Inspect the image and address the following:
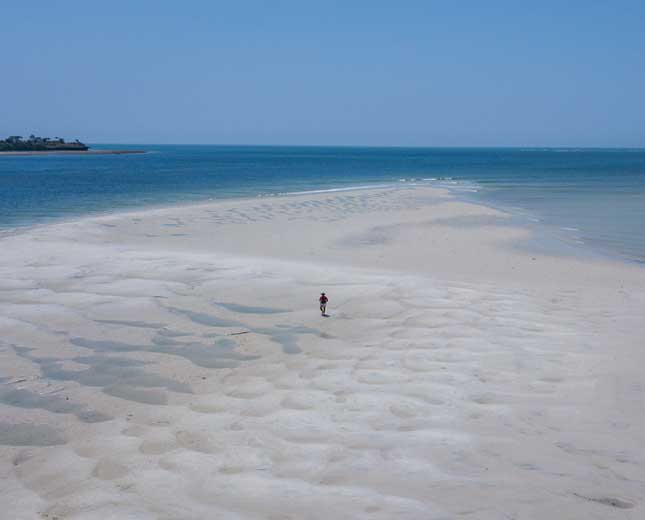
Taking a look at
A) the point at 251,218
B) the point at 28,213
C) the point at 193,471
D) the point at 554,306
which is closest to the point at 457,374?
the point at 193,471

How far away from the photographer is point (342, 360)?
24.4ft

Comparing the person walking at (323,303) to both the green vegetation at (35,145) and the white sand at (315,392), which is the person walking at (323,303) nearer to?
the white sand at (315,392)

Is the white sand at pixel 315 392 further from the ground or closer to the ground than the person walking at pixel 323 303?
closer to the ground

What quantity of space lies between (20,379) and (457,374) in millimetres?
5338

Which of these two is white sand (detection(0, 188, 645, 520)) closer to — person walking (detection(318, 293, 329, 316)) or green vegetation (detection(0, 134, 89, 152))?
person walking (detection(318, 293, 329, 316))

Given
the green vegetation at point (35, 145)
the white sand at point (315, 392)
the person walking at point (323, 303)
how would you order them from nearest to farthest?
1. the white sand at point (315, 392)
2. the person walking at point (323, 303)
3. the green vegetation at point (35, 145)

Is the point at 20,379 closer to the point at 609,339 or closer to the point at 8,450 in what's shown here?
the point at 8,450

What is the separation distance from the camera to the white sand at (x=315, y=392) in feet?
14.2

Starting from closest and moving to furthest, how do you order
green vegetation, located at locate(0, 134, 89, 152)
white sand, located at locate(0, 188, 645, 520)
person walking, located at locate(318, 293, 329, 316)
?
1. white sand, located at locate(0, 188, 645, 520)
2. person walking, located at locate(318, 293, 329, 316)
3. green vegetation, located at locate(0, 134, 89, 152)

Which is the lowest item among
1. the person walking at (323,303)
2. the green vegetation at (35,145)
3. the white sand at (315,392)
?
the white sand at (315,392)

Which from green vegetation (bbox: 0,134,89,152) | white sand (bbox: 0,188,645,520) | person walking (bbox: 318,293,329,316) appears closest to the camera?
white sand (bbox: 0,188,645,520)

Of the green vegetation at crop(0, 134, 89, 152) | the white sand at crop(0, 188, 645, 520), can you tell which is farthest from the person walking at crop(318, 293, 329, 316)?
the green vegetation at crop(0, 134, 89, 152)

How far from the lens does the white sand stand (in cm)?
432

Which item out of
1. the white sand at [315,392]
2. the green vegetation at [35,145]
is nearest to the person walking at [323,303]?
the white sand at [315,392]
